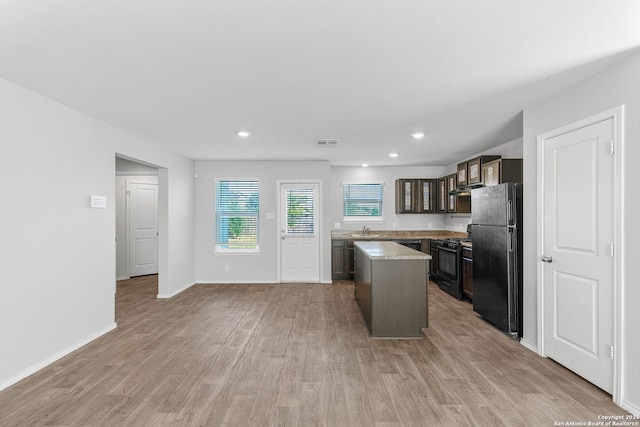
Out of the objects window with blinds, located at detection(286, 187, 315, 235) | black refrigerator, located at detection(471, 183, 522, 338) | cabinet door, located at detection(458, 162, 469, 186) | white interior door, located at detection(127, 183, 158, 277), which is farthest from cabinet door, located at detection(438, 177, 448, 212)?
white interior door, located at detection(127, 183, 158, 277)

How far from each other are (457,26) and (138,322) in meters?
4.46

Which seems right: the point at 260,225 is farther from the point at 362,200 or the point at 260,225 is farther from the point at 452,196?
the point at 452,196

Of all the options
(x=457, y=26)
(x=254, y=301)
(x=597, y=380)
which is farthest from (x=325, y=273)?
(x=457, y=26)

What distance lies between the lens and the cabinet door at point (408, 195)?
6734mm

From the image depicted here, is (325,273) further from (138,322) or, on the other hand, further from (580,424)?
(580,424)

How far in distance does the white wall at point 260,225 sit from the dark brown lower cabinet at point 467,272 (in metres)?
2.40

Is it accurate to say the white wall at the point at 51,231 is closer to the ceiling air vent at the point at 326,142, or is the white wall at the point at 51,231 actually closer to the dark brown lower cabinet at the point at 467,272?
the ceiling air vent at the point at 326,142

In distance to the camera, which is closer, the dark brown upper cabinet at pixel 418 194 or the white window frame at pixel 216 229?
the white window frame at pixel 216 229

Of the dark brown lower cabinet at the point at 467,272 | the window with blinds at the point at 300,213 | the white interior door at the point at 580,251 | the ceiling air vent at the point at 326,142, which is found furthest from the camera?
the window with blinds at the point at 300,213

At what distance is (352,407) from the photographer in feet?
7.18

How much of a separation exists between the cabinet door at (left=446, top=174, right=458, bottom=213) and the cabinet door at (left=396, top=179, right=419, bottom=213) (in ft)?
2.26

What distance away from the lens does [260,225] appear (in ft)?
20.1

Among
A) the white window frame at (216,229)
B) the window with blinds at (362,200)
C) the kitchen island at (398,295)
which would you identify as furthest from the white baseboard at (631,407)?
the white window frame at (216,229)

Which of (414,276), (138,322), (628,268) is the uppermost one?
(628,268)
